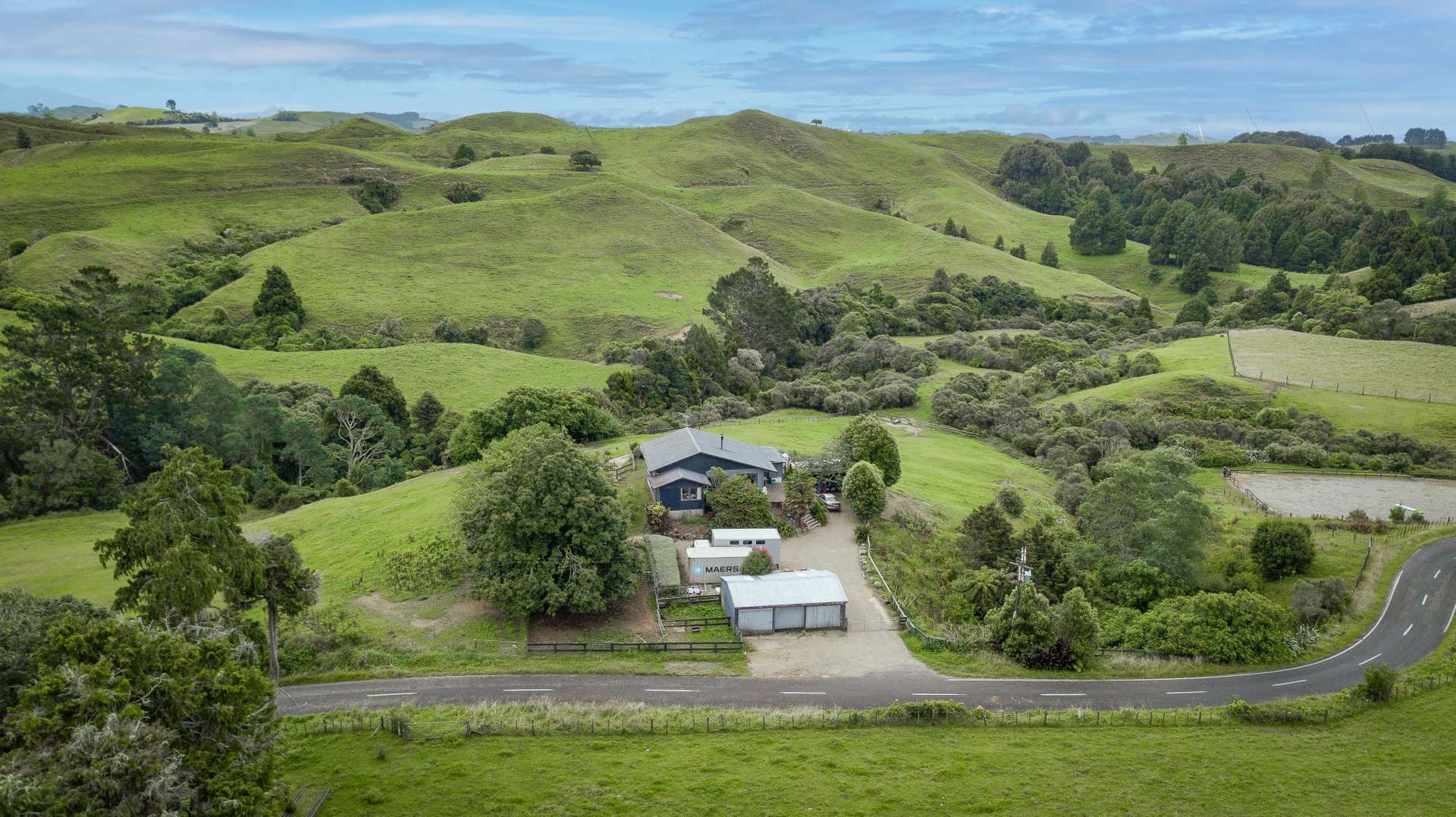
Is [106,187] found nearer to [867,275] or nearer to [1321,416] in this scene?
[867,275]

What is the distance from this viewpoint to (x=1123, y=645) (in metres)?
37.1

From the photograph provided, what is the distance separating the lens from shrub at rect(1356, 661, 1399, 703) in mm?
31641

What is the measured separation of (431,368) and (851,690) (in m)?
57.6

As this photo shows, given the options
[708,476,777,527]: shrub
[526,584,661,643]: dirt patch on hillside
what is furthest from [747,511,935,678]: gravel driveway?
[526,584,661,643]: dirt patch on hillside

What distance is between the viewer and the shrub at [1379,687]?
104ft

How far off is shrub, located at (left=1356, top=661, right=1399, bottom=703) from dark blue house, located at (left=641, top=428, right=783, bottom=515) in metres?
27.5

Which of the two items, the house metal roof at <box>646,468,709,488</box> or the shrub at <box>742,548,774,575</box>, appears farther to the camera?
the house metal roof at <box>646,468,709,488</box>

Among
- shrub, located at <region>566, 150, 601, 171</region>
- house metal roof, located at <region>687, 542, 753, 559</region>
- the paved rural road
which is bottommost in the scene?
the paved rural road

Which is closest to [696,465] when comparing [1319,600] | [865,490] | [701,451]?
[701,451]

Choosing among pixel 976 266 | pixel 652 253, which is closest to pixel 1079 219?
pixel 976 266

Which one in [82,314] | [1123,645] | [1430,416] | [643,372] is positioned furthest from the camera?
[643,372]

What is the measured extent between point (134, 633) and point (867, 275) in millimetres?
123226

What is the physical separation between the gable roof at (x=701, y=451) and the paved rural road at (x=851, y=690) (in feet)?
53.8

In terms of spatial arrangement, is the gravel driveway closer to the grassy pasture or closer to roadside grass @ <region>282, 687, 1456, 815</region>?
roadside grass @ <region>282, 687, 1456, 815</region>
